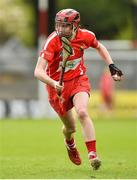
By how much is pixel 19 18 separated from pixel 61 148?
104 feet

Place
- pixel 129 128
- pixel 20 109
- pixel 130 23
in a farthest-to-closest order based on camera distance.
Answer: pixel 130 23 < pixel 20 109 < pixel 129 128

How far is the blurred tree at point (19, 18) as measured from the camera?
49.7m

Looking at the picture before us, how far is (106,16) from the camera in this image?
1939 inches

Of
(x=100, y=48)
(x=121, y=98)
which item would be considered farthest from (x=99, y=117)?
(x=100, y=48)

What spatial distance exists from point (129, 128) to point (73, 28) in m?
12.6

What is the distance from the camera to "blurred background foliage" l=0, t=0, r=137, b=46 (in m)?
48.9

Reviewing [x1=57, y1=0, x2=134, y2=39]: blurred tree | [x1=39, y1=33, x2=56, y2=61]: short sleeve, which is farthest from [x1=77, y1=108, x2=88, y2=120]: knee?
[x1=57, y1=0, x2=134, y2=39]: blurred tree

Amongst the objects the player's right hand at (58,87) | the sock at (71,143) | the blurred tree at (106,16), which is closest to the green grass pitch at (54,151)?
the sock at (71,143)

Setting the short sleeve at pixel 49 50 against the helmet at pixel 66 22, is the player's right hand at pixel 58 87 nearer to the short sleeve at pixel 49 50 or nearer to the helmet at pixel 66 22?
the short sleeve at pixel 49 50

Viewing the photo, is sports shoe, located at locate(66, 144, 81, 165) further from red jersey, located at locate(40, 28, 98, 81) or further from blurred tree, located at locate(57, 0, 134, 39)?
blurred tree, located at locate(57, 0, 134, 39)

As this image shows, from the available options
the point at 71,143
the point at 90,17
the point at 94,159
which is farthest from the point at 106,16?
the point at 94,159

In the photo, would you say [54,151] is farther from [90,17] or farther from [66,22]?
[90,17]

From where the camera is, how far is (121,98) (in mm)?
31406

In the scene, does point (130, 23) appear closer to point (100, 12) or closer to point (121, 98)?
point (100, 12)
